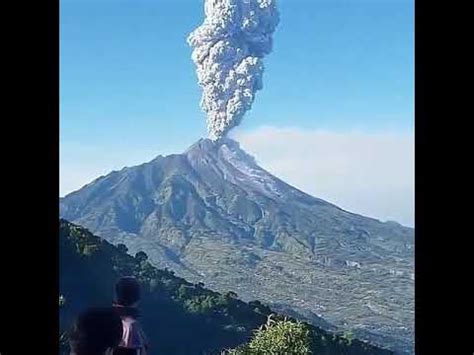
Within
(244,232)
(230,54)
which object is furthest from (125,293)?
(230,54)

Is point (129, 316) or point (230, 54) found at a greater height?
point (230, 54)

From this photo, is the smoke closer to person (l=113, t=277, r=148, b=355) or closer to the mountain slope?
the mountain slope

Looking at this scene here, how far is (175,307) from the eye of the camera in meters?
1.04

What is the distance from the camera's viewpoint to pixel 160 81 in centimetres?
108

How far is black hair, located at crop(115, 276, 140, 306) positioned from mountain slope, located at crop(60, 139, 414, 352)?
61mm

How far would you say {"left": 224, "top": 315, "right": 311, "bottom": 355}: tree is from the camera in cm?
102

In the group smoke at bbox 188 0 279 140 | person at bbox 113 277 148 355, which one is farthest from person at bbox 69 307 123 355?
smoke at bbox 188 0 279 140

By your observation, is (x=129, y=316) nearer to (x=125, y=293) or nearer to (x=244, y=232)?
(x=125, y=293)

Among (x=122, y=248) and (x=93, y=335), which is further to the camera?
(x=122, y=248)

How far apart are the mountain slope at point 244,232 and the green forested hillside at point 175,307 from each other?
2cm

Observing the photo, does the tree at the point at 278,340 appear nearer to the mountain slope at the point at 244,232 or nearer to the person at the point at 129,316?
the mountain slope at the point at 244,232

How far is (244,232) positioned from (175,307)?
0.55ft
